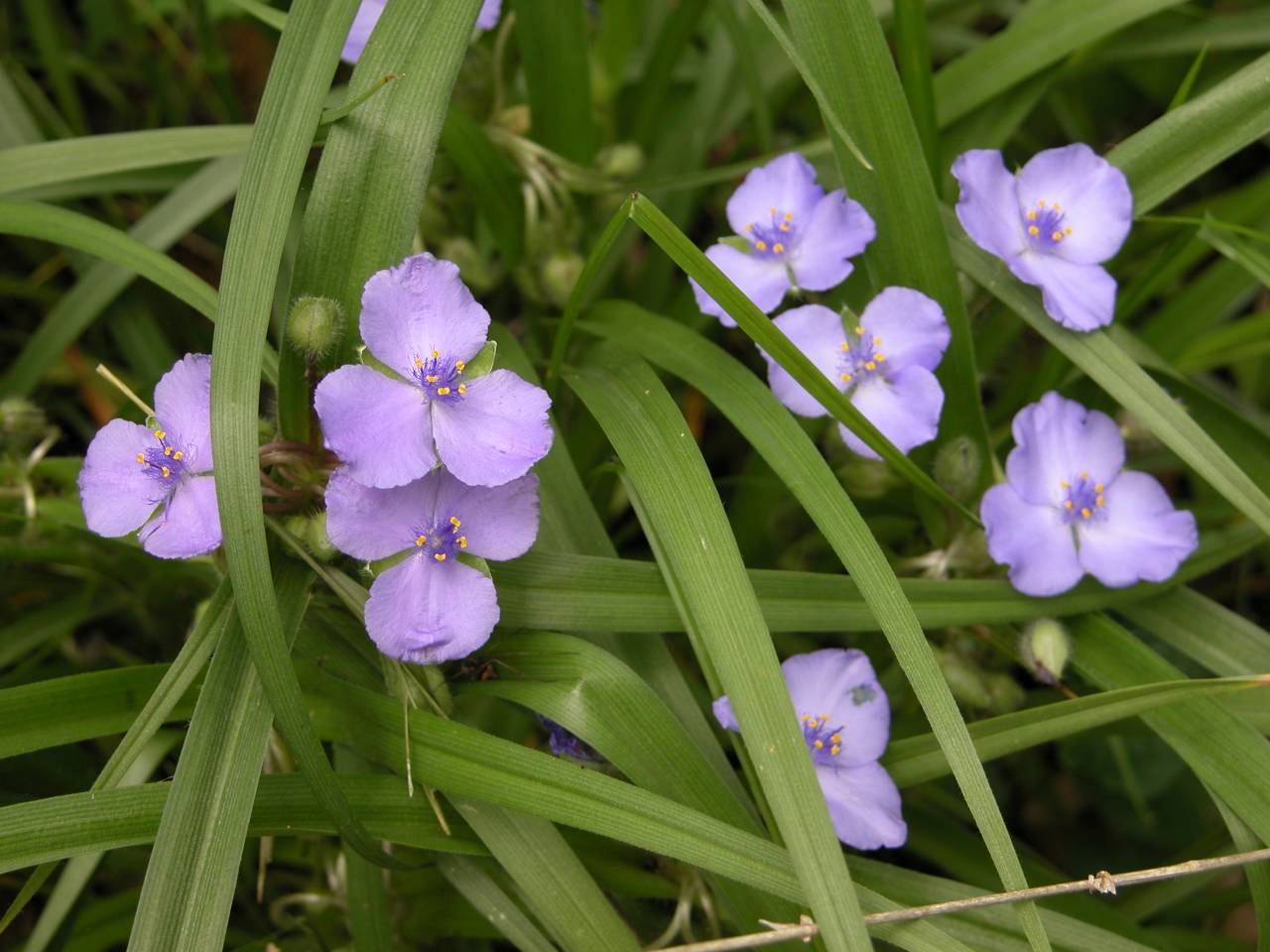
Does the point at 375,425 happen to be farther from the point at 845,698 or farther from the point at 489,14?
the point at 489,14

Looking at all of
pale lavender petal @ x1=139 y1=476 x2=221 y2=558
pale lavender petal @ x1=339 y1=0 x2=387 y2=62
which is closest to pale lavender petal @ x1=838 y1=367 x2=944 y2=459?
pale lavender petal @ x1=139 y1=476 x2=221 y2=558

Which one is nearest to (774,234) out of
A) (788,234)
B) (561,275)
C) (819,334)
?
(788,234)

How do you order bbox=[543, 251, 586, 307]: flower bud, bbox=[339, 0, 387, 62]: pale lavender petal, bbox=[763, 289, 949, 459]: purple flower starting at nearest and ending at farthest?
bbox=[763, 289, 949, 459]: purple flower
bbox=[339, 0, 387, 62]: pale lavender petal
bbox=[543, 251, 586, 307]: flower bud

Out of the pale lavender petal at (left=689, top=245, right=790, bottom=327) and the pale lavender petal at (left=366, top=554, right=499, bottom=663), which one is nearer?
the pale lavender petal at (left=366, top=554, right=499, bottom=663)

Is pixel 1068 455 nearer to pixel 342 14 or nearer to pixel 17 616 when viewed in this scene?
pixel 342 14

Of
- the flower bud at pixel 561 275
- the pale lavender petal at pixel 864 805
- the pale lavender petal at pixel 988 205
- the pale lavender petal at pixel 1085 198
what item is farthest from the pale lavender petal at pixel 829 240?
the pale lavender petal at pixel 864 805

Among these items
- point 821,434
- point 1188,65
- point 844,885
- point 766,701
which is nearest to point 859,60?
point 821,434

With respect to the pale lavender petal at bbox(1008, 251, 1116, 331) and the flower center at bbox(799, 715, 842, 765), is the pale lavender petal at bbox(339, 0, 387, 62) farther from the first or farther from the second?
the flower center at bbox(799, 715, 842, 765)
